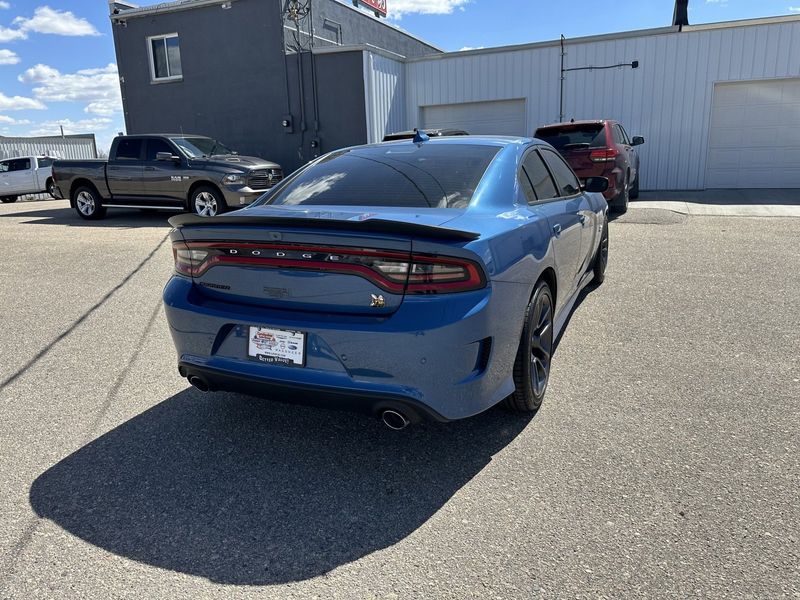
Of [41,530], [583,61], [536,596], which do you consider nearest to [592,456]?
[536,596]

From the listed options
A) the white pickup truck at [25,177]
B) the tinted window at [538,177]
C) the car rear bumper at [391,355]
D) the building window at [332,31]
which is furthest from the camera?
the white pickup truck at [25,177]

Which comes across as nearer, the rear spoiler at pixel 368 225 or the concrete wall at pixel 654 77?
the rear spoiler at pixel 368 225

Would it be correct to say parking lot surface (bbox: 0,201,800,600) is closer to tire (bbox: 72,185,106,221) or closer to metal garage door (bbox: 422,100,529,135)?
tire (bbox: 72,185,106,221)

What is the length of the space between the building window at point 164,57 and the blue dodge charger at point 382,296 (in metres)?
17.4

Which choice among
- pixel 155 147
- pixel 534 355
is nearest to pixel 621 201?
pixel 534 355

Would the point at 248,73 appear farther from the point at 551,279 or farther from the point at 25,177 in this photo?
the point at 551,279

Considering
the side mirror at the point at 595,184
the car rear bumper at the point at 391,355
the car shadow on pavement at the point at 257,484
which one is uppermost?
the side mirror at the point at 595,184

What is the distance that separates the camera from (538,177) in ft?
13.4

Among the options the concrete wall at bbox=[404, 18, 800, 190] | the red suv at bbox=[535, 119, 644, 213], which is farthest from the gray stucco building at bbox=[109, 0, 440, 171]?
the red suv at bbox=[535, 119, 644, 213]

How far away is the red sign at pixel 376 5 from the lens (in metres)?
21.6

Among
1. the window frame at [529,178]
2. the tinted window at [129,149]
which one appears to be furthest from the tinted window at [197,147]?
the window frame at [529,178]

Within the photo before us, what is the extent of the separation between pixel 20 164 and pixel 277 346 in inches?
915

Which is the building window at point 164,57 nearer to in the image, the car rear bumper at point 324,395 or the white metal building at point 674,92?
the white metal building at point 674,92

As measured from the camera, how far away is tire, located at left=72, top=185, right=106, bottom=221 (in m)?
13.4
